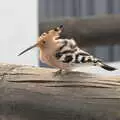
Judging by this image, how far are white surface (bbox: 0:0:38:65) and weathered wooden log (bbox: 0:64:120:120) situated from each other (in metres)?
1.29

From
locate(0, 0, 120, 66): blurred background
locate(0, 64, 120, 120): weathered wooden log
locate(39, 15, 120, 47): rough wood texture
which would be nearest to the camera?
locate(0, 64, 120, 120): weathered wooden log

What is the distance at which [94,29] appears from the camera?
2.01 meters

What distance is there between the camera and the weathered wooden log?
812 mm

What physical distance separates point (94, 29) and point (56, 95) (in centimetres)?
119

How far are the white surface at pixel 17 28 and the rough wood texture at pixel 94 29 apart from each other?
237 mm

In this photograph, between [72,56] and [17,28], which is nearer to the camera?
[72,56]

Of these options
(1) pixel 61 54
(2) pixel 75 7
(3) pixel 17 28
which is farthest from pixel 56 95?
(2) pixel 75 7

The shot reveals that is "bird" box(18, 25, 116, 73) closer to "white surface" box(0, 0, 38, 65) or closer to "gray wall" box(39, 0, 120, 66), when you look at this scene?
"white surface" box(0, 0, 38, 65)

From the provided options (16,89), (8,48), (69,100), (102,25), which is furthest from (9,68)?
(8,48)

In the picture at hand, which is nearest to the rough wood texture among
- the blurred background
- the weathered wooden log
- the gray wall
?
the blurred background

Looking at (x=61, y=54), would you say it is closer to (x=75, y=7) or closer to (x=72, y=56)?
(x=72, y=56)

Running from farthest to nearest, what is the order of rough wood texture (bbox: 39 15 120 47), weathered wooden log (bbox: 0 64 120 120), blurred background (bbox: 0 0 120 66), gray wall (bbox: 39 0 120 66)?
gray wall (bbox: 39 0 120 66), blurred background (bbox: 0 0 120 66), rough wood texture (bbox: 39 15 120 47), weathered wooden log (bbox: 0 64 120 120)

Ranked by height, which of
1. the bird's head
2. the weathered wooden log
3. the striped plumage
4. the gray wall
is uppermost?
the gray wall

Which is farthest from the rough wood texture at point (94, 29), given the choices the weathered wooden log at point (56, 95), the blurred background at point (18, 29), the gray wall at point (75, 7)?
the weathered wooden log at point (56, 95)
